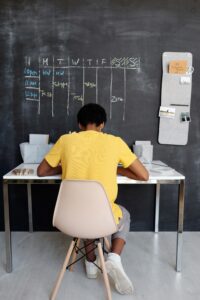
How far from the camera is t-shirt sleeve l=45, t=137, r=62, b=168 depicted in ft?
6.00

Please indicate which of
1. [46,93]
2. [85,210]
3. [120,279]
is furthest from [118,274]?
[46,93]

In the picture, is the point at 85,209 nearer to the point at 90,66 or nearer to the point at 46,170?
the point at 46,170

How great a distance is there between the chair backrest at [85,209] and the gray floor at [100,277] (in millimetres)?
475

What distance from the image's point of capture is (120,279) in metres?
1.77

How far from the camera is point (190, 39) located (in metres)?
2.61

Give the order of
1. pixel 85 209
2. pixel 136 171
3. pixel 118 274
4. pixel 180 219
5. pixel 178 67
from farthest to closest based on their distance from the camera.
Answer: pixel 178 67
pixel 180 219
pixel 136 171
pixel 118 274
pixel 85 209

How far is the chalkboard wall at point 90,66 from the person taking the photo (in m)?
2.57

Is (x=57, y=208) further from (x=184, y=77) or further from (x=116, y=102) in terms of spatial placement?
(x=184, y=77)

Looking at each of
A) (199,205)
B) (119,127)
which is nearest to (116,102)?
(119,127)

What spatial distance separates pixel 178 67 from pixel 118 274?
5.84 ft

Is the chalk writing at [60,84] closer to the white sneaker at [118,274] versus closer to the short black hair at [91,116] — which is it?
the short black hair at [91,116]

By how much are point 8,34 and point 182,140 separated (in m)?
1.78

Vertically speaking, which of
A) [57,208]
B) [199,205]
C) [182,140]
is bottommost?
[199,205]

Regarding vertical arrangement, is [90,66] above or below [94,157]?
above
